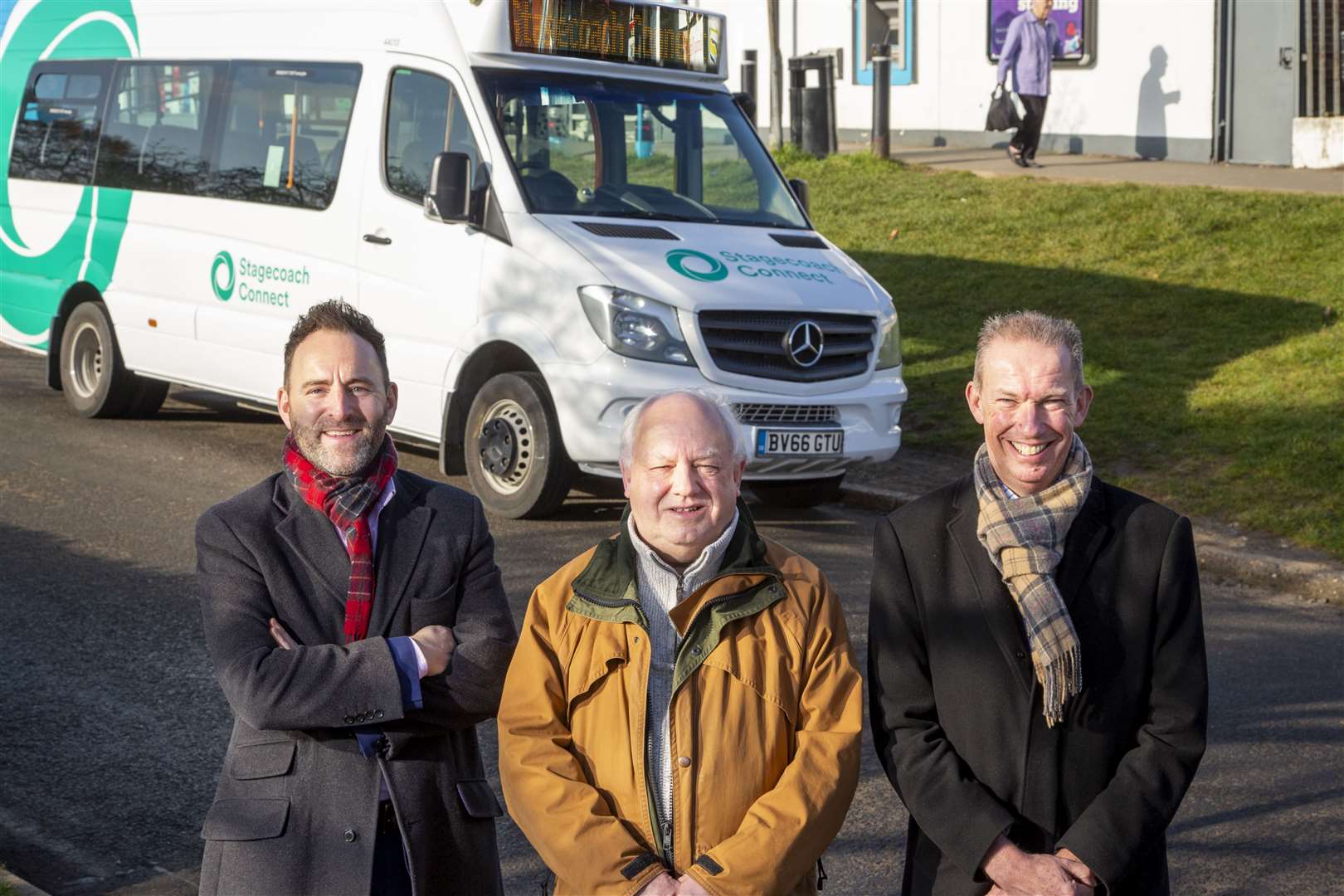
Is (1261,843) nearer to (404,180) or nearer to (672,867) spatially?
(672,867)

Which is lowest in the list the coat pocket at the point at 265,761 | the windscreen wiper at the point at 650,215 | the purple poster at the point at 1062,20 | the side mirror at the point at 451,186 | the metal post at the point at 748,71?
the coat pocket at the point at 265,761

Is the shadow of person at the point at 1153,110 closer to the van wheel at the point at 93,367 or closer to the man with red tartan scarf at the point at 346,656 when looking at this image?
the van wheel at the point at 93,367

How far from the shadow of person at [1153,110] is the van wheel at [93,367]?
14616 mm

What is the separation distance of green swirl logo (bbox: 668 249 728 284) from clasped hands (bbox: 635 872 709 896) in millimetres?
6375

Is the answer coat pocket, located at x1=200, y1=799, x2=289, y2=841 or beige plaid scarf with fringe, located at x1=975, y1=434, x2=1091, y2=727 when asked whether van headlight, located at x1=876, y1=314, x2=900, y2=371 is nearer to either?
beige plaid scarf with fringe, located at x1=975, y1=434, x2=1091, y2=727

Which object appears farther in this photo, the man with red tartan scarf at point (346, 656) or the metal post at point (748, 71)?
the metal post at point (748, 71)

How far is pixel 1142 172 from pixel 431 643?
61.7 feet

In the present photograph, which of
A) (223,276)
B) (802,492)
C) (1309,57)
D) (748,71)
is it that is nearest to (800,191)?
(802,492)

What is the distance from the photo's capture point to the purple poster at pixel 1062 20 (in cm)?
2334

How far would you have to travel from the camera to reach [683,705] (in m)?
3.17

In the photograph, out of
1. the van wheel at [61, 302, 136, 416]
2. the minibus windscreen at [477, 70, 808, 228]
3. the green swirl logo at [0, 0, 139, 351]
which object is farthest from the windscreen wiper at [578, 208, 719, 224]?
the van wheel at [61, 302, 136, 416]

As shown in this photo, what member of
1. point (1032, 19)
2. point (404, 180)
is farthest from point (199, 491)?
point (1032, 19)

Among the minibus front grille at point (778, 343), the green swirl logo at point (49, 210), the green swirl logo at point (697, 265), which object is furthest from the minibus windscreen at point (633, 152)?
the green swirl logo at point (49, 210)

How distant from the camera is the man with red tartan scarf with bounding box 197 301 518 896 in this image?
3.27m
